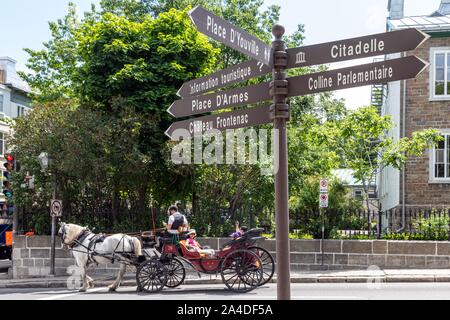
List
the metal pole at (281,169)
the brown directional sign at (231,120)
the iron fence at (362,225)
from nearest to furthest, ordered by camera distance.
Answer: the metal pole at (281,169)
the brown directional sign at (231,120)
the iron fence at (362,225)

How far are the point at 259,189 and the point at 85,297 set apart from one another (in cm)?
698

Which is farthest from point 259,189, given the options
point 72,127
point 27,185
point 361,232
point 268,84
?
point 268,84

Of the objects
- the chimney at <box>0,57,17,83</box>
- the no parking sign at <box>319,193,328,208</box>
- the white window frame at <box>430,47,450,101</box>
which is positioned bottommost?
the no parking sign at <box>319,193,328,208</box>

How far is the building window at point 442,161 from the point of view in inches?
925

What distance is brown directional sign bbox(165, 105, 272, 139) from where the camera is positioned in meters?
5.80

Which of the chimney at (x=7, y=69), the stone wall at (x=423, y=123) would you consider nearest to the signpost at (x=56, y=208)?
the stone wall at (x=423, y=123)

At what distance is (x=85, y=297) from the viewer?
13766 mm

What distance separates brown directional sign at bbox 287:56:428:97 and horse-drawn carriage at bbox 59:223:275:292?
8585 millimetres

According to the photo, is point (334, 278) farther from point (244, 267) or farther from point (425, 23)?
point (425, 23)

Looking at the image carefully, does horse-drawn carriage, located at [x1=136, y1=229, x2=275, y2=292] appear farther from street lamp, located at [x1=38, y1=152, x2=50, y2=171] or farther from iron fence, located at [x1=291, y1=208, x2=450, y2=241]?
street lamp, located at [x1=38, y1=152, x2=50, y2=171]

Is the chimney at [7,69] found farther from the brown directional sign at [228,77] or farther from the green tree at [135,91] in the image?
the brown directional sign at [228,77]

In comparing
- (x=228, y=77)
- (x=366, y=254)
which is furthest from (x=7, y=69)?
(x=228, y=77)

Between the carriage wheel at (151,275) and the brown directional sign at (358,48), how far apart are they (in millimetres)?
9523

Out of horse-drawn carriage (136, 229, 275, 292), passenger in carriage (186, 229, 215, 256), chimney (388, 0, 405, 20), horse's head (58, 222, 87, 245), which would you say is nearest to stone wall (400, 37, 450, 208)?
chimney (388, 0, 405, 20)
